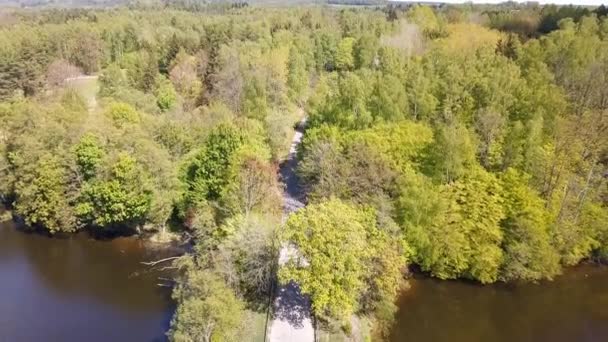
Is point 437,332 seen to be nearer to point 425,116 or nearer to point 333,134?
point 333,134

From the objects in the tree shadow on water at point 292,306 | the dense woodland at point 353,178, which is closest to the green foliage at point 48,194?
the dense woodland at point 353,178

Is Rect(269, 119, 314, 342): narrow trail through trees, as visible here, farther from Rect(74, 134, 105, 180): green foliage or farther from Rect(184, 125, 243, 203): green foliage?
Rect(74, 134, 105, 180): green foliage

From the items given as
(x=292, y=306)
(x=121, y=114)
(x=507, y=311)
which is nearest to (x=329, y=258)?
(x=292, y=306)

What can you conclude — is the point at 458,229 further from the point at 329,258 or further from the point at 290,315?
the point at 290,315

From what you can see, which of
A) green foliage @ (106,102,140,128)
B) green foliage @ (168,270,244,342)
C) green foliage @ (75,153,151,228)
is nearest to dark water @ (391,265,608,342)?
green foliage @ (168,270,244,342)

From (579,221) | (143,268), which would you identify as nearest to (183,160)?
(143,268)

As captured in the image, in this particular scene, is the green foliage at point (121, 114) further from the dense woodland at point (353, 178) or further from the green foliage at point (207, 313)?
the green foliage at point (207, 313)

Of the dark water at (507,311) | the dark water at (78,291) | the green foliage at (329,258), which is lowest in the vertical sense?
the dark water at (78,291)
